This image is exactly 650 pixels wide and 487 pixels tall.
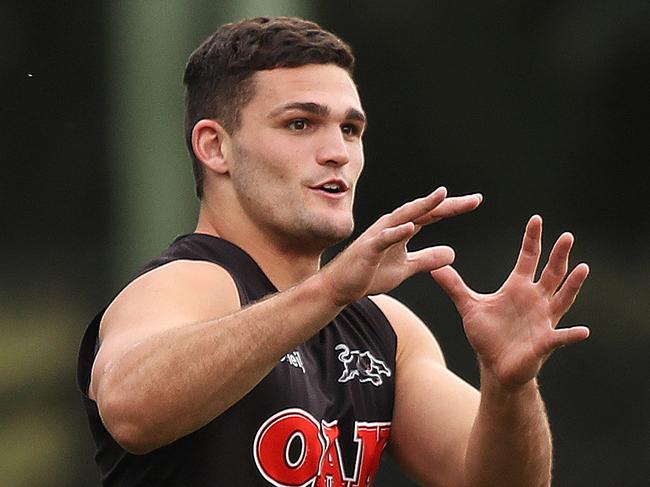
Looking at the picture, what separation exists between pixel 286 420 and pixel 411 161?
9.98 feet

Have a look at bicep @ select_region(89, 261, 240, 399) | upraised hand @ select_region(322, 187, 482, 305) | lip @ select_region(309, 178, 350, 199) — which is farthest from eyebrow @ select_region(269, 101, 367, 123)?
upraised hand @ select_region(322, 187, 482, 305)

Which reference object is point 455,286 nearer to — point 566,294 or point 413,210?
point 566,294

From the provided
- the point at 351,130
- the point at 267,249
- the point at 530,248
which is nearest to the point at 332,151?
the point at 351,130

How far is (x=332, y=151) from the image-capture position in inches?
154

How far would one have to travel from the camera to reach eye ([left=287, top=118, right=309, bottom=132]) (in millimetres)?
3988

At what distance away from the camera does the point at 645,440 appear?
21.4 ft

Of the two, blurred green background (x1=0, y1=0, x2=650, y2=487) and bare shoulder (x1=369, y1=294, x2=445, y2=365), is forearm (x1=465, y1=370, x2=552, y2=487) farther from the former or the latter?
blurred green background (x1=0, y1=0, x2=650, y2=487)

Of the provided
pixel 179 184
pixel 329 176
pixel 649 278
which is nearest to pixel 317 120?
pixel 329 176

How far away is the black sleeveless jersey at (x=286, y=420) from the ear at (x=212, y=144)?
24 centimetres

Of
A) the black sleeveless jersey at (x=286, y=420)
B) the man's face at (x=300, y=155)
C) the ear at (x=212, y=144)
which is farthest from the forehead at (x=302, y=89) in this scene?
the black sleeveless jersey at (x=286, y=420)

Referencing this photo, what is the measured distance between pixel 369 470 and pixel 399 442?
0.20m

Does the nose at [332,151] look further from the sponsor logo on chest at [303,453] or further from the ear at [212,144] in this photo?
the sponsor logo on chest at [303,453]

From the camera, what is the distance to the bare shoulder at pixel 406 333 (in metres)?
4.21

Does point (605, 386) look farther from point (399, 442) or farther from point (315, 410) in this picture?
point (315, 410)
